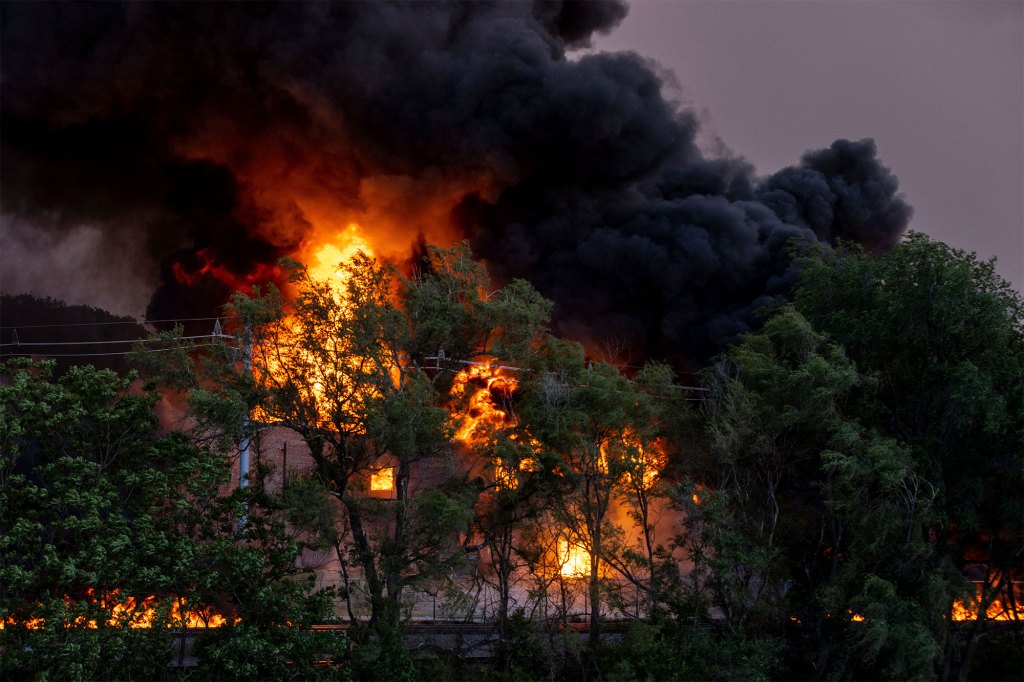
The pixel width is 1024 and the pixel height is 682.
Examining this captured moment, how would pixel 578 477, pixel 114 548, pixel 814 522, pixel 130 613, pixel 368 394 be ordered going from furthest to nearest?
pixel 814 522
pixel 578 477
pixel 368 394
pixel 130 613
pixel 114 548

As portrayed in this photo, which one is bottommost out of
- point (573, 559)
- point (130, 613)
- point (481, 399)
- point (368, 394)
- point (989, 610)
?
point (989, 610)

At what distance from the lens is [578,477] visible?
23922mm

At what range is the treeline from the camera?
20.1 m

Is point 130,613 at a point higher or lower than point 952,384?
lower

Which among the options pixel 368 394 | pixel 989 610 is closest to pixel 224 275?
pixel 368 394

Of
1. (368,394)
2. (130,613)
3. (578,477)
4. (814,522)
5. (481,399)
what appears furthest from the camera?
(814,522)

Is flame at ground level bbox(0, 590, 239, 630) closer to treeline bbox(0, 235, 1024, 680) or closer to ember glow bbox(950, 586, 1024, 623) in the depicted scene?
treeline bbox(0, 235, 1024, 680)

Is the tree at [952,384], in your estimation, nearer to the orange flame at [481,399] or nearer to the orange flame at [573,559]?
the orange flame at [573,559]

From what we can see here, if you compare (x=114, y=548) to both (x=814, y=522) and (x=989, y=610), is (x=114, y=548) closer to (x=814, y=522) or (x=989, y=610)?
(x=814, y=522)

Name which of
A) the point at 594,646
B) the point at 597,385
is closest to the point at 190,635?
the point at 594,646

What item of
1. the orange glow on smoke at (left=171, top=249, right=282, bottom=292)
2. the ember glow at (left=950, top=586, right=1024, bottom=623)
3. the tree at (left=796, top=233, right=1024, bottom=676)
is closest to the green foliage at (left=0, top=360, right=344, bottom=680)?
the tree at (left=796, top=233, right=1024, bottom=676)

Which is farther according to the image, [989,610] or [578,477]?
[989,610]

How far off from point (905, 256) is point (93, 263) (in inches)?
1566

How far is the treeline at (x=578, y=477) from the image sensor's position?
66.1 feet
